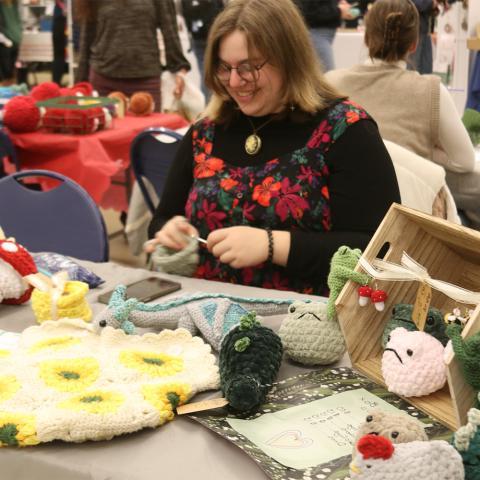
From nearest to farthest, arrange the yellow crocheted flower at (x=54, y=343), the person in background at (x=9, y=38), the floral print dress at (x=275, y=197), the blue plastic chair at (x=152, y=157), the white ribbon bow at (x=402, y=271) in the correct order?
the white ribbon bow at (x=402, y=271), the yellow crocheted flower at (x=54, y=343), the floral print dress at (x=275, y=197), the blue plastic chair at (x=152, y=157), the person in background at (x=9, y=38)

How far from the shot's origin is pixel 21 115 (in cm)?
252

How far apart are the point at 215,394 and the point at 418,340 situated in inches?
9.9

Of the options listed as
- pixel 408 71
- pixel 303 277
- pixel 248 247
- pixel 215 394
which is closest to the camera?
→ pixel 215 394

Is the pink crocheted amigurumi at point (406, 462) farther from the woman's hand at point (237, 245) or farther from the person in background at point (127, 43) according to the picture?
the person in background at point (127, 43)

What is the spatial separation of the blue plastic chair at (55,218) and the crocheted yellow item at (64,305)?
0.49 m

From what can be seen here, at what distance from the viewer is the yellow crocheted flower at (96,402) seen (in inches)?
29.7

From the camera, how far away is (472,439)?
612 mm

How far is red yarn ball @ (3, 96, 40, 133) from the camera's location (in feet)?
8.25

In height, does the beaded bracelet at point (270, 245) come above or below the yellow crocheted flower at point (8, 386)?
above

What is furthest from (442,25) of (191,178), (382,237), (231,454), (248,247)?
(231,454)

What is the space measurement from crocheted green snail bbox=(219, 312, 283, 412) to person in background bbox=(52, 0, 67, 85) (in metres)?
4.35

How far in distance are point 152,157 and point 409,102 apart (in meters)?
0.89

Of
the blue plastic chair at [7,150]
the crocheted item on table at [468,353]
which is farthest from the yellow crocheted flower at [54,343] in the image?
the blue plastic chair at [7,150]

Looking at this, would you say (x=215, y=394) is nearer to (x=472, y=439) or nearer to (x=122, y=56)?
(x=472, y=439)
